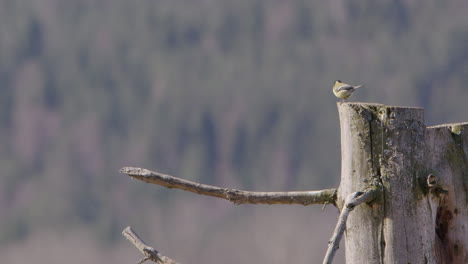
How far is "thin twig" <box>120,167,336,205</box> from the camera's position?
2771 millimetres

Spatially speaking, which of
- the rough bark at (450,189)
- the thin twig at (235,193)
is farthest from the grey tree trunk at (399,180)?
the thin twig at (235,193)

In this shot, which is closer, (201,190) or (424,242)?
(424,242)

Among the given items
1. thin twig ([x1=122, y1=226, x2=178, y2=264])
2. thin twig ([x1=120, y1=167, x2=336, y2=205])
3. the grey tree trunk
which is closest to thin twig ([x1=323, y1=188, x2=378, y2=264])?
the grey tree trunk

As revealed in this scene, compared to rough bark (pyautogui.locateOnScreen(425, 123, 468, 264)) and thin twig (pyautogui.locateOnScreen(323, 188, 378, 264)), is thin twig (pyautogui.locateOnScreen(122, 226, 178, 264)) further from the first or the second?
rough bark (pyautogui.locateOnScreen(425, 123, 468, 264))

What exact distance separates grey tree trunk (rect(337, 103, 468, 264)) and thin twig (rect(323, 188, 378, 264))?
0.20 feet

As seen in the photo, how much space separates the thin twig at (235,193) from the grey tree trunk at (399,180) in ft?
0.35

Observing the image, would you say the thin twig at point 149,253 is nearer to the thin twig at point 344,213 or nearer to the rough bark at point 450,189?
the thin twig at point 344,213

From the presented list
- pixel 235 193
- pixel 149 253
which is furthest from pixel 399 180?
pixel 149 253

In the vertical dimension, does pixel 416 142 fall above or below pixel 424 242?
above

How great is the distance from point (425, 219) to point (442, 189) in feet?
0.52

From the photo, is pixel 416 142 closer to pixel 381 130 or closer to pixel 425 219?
pixel 381 130

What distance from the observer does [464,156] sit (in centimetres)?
273

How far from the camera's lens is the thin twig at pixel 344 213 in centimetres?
231

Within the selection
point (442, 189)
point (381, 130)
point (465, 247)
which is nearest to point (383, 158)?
point (381, 130)
